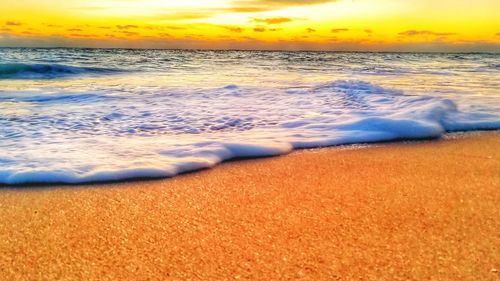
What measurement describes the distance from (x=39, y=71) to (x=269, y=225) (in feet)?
44.9

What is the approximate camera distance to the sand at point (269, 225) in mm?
1746

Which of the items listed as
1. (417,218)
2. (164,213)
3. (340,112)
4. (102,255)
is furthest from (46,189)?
(340,112)

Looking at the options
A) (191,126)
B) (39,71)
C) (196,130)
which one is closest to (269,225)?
(196,130)

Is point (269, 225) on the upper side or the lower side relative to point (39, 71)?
lower

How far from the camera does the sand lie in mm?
1746

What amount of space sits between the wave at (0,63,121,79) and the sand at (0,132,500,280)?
11.1 meters

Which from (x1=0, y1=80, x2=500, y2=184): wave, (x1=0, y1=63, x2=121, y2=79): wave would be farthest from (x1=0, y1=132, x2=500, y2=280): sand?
(x1=0, y1=63, x2=121, y2=79): wave

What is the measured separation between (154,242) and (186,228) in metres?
0.20

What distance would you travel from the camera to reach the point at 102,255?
6.13 feet

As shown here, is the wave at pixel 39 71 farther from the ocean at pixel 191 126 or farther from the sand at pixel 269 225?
the sand at pixel 269 225

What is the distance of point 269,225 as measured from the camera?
215 cm

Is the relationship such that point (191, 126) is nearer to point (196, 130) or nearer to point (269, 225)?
point (196, 130)

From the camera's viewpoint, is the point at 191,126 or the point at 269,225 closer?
the point at 269,225

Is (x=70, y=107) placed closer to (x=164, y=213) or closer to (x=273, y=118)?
(x=273, y=118)
